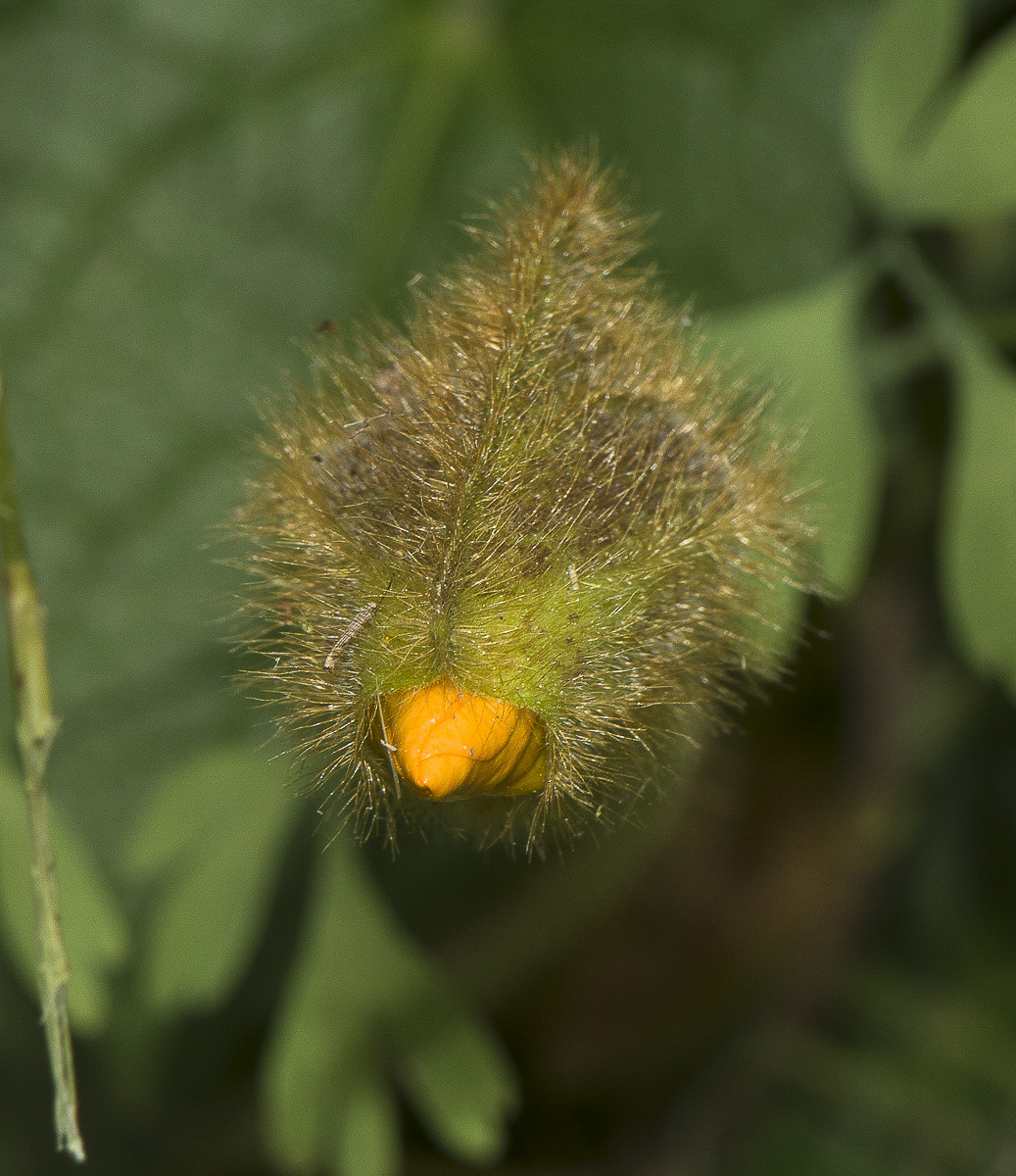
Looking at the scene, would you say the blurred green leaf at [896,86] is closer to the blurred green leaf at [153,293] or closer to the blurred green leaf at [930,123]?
the blurred green leaf at [930,123]

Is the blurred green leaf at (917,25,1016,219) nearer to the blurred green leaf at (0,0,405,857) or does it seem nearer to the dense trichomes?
the dense trichomes

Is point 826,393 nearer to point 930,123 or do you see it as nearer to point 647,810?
point 930,123

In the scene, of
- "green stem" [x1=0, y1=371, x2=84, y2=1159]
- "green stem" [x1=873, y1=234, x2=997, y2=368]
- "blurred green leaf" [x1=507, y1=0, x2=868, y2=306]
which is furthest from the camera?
"blurred green leaf" [x1=507, y1=0, x2=868, y2=306]

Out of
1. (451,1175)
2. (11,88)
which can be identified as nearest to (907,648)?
(451,1175)

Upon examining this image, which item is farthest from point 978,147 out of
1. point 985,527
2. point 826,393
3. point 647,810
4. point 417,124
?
point 417,124

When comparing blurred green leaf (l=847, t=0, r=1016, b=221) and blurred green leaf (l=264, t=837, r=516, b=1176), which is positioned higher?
blurred green leaf (l=847, t=0, r=1016, b=221)

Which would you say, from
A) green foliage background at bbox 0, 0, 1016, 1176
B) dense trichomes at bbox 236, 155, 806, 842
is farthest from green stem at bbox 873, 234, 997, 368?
dense trichomes at bbox 236, 155, 806, 842
